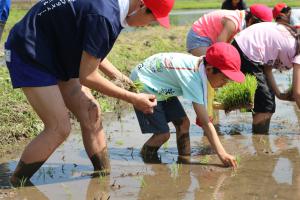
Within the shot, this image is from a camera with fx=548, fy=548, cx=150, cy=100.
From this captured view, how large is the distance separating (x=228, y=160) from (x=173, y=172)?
0.43 m

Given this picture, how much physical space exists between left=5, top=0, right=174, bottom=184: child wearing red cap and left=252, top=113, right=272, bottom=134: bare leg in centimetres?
207

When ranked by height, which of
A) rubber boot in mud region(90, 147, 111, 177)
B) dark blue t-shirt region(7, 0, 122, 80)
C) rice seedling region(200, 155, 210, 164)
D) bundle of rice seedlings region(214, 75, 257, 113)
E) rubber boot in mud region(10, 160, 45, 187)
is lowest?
rice seedling region(200, 155, 210, 164)

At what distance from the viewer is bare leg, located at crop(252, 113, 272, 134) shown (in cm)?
541

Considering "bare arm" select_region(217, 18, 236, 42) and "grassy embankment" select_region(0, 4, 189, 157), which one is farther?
"bare arm" select_region(217, 18, 236, 42)

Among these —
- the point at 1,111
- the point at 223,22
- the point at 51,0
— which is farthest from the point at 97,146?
the point at 223,22

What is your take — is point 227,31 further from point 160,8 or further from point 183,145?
point 160,8

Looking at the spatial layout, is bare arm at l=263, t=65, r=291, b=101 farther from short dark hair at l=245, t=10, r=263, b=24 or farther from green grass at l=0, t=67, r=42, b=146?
green grass at l=0, t=67, r=42, b=146

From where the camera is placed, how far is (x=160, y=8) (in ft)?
10.8

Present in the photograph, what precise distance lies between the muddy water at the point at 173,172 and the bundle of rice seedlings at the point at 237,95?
0.31 meters

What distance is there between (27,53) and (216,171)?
1688 mm

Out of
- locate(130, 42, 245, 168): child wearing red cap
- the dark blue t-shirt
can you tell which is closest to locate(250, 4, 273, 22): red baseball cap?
locate(130, 42, 245, 168): child wearing red cap

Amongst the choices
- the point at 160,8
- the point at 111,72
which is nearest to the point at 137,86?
the point at 111,72

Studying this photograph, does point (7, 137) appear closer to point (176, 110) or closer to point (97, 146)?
point (97, 146)

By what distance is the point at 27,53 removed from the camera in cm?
350
